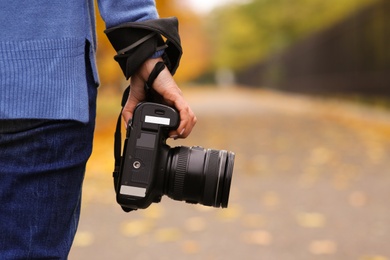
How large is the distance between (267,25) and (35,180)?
2237 inches

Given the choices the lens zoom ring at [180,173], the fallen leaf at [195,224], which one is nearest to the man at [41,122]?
the lens zoom ring at [180,173]

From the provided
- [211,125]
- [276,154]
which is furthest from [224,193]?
[211,125]

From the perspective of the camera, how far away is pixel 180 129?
186 cm

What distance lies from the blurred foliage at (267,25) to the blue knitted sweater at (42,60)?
100 feet

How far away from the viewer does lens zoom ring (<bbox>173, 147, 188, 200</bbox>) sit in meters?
1.95

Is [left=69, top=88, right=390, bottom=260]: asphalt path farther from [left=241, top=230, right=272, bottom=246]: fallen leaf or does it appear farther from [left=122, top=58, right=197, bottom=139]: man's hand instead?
[left=122, top=58, right=197, bottom=139]: man's hand

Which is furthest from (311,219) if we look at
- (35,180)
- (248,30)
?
(248,30)

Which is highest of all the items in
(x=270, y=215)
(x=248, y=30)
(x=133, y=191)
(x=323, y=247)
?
(x=133, y=191)

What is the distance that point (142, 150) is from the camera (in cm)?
185

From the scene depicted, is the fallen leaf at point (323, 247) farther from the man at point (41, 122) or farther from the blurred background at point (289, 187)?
the man at point (41, 122)

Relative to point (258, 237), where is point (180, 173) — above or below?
above

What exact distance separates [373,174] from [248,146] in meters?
3.03

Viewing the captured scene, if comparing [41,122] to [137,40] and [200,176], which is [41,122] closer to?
[137,40]

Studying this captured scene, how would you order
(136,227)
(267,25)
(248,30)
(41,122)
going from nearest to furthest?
1. (41,122)
2. (136,227)
3. (267,25)
4. (248,30)
